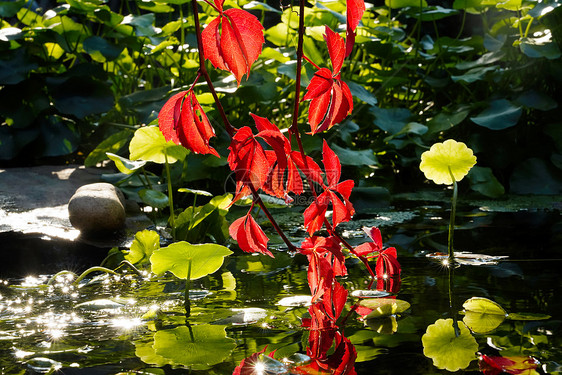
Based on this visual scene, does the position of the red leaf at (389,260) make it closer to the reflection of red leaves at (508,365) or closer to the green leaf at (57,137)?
the reflection of red leaves at (508,365)

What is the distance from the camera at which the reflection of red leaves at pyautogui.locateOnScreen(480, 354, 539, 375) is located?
68cm

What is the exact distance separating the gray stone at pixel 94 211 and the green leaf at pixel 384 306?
0.87 m

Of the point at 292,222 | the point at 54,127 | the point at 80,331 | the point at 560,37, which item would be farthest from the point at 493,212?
the point at 54,127

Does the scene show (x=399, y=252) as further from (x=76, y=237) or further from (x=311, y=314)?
(x=76, y=237)

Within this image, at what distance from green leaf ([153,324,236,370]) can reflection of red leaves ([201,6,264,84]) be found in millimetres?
350

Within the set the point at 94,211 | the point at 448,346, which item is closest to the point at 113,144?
the point at 94,211

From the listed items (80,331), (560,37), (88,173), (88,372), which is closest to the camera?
(88,372)

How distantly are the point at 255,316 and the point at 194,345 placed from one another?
151 mm

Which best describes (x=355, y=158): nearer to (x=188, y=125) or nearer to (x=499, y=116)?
(x=499, y=116)

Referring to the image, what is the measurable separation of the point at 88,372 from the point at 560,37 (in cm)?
250

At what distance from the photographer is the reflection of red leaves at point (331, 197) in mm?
809

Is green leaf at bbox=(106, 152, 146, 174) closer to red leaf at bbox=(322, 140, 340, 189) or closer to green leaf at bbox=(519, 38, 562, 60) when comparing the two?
red leaf at bbox=(322, 140, 340, 189)

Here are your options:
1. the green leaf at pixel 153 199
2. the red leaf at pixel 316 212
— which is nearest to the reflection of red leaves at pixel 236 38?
the red leaf at pixel 316 212

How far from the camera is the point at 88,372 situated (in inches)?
27.6
